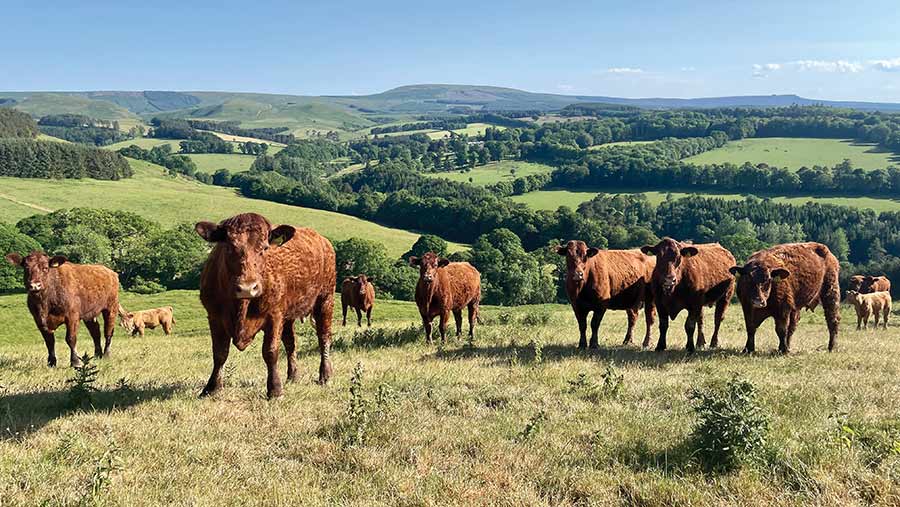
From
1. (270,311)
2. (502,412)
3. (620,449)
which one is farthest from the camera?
(270,311)

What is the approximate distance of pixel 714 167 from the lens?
495 ft

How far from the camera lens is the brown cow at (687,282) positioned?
13.1 m

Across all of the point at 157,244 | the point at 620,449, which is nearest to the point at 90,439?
the point at 620,449

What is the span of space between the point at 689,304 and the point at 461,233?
359 ft

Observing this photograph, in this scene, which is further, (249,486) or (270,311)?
(270,311)

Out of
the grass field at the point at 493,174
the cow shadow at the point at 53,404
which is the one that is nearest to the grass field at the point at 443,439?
the cow shadow at the point at 53,404

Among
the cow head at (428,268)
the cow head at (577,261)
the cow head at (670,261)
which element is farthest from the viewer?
the cow head at (428,268)

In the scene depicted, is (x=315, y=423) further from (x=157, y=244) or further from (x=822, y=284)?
(x=157, y=244)

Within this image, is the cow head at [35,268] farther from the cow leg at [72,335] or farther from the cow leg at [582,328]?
the cow leg at [582,328]

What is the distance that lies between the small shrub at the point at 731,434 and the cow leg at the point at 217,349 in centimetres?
651

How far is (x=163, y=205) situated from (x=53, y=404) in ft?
393

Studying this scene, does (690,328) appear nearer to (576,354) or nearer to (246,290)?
(576,354)

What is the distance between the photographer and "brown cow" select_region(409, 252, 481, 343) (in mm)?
15273

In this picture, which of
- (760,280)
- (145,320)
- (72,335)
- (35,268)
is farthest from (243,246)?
(145,320)
